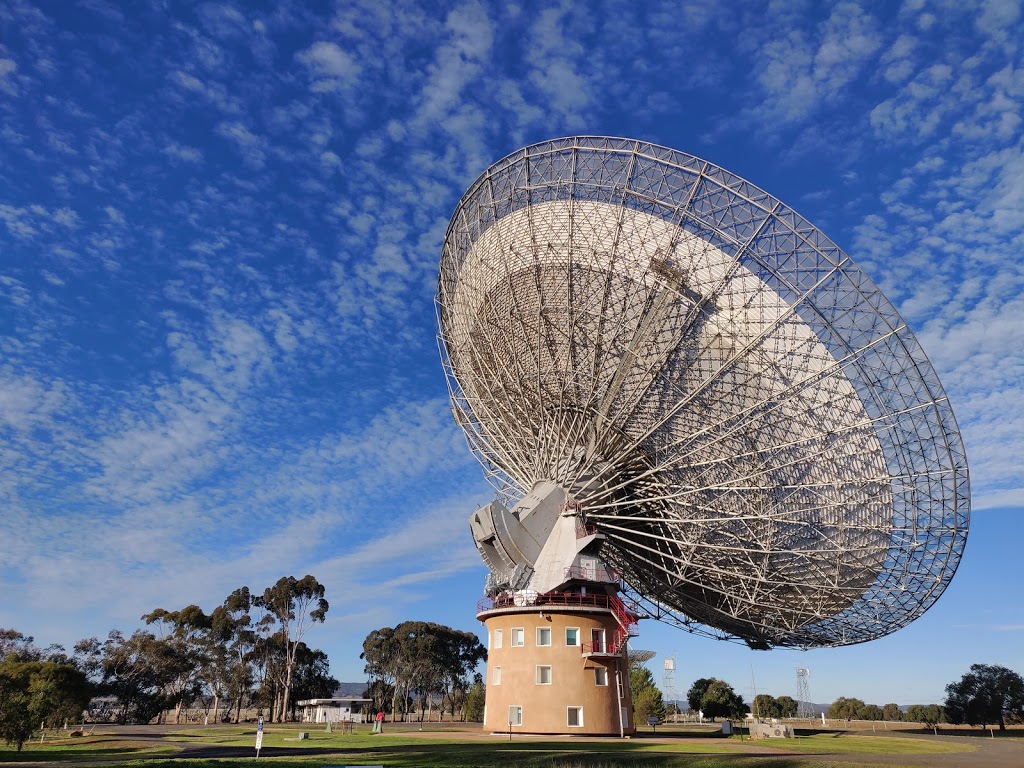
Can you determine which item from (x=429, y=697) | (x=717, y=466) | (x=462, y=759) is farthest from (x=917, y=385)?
(x=429, y=697)

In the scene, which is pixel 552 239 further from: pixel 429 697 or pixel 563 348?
pixel 429 697

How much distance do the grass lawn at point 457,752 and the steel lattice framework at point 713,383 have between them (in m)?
8.10

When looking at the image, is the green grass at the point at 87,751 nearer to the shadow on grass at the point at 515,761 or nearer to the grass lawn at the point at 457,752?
the grass lawn at the point at 457,752

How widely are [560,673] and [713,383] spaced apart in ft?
50.7

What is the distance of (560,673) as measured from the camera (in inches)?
1384

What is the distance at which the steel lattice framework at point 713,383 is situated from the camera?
30.2m

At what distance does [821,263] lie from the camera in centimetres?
2934

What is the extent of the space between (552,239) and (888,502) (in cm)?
1896

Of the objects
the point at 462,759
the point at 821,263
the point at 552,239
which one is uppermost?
the point at 552,239

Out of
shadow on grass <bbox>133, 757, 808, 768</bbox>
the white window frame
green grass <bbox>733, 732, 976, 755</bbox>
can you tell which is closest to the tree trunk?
the white window frame

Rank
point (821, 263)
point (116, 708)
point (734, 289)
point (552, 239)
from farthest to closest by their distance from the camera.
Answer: point (116, 708) < point (552, 239) < point (734, 289) < point (821, 263)

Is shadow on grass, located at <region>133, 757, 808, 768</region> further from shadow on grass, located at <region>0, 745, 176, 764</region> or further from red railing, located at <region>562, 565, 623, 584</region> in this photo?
red railing, located at <region>562, 565, 623, 584</region>

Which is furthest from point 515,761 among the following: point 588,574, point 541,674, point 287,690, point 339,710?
point 287,690

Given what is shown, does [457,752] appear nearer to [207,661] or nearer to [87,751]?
[87,751]
